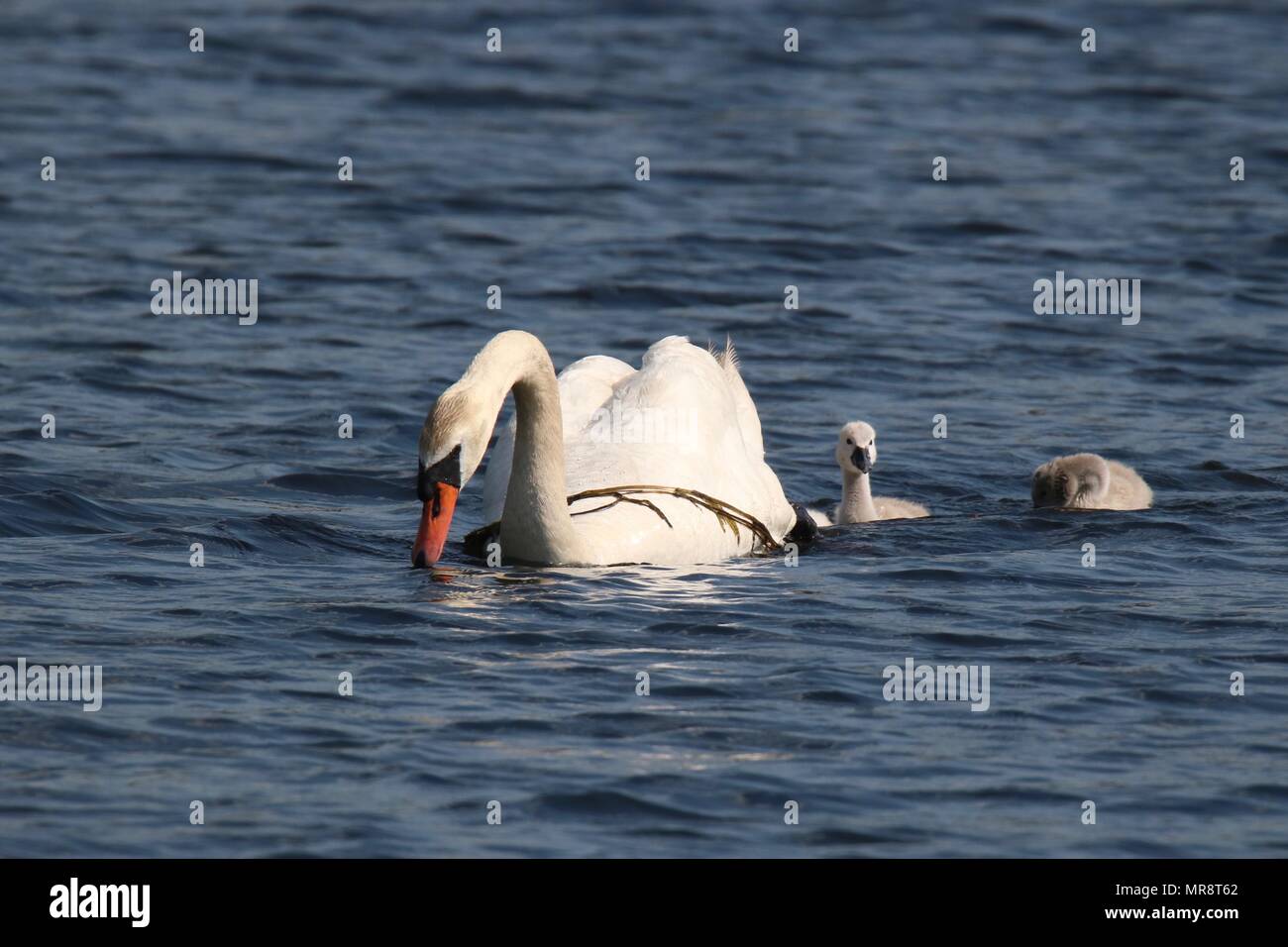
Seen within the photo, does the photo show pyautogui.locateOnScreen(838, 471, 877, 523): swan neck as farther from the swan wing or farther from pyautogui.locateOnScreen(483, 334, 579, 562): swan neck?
pyautogui.locateOnScreen(483, 334, 579, 562): swan neck

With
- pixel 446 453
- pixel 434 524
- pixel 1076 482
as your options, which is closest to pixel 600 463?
pixel 434 524

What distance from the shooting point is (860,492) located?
12430mm

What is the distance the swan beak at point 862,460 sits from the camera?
1234cm

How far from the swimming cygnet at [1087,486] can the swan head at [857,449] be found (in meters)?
1.02

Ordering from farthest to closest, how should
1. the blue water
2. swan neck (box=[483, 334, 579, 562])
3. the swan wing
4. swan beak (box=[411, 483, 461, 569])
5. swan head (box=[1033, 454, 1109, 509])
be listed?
swan head (box=[1033, 454, 1109, 509]) < the swan wing < swan neck (box=[483, 334, 579, 562]) < swan beak (box=[411, 483, 461, 569]) < the blue water

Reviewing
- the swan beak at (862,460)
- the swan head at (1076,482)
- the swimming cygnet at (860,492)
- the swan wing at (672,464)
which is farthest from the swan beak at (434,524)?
the swan head at (1076,482)

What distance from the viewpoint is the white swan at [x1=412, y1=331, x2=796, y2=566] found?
9727 millimetres

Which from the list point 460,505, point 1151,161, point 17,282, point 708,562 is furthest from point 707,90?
point 708,562

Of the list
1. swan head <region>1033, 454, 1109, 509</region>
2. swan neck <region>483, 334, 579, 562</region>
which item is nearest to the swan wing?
swan neck <region>483, 334, 579, 562</region>

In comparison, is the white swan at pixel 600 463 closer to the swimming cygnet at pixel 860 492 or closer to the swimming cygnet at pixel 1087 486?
the swimming cygnet at pixel 860 492

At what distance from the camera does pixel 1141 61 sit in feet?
93.7

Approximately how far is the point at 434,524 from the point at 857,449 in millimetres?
3480

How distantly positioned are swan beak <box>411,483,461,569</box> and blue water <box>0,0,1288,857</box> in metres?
0.24
